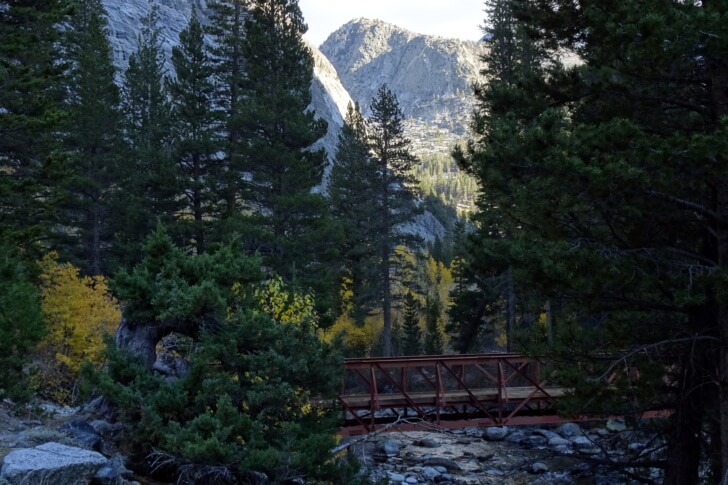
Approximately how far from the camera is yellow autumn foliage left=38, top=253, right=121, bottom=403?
16781 mm

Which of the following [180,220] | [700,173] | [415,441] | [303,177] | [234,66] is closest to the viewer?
[700,173]

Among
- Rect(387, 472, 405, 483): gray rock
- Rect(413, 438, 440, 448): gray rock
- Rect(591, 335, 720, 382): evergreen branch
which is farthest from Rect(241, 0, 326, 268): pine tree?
Rect(591, 335, 720, 382): evergreen branch

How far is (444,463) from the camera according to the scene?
17.6m

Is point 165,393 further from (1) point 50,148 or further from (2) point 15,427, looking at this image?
(1) point 50,148

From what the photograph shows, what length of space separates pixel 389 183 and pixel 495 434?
17.0m

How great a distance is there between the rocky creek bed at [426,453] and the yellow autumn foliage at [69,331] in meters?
2.72

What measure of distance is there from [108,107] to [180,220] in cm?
890

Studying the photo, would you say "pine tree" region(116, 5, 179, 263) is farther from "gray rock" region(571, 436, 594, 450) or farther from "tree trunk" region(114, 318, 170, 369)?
"gray rock" region(571, 436, 594, 450)

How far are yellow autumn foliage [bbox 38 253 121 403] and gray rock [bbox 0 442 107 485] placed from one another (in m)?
10.1

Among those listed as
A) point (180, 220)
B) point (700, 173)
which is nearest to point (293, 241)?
point (180, 220)

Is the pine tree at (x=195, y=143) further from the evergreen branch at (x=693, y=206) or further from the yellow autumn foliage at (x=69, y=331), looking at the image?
the evergreen branch at (x=693, y=206)

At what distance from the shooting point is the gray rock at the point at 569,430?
2161 centimetres

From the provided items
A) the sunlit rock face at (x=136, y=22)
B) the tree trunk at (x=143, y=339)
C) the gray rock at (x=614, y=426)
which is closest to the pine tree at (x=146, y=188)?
the tree trunk at (x=143, y=339)

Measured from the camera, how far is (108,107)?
2944 centimetres
